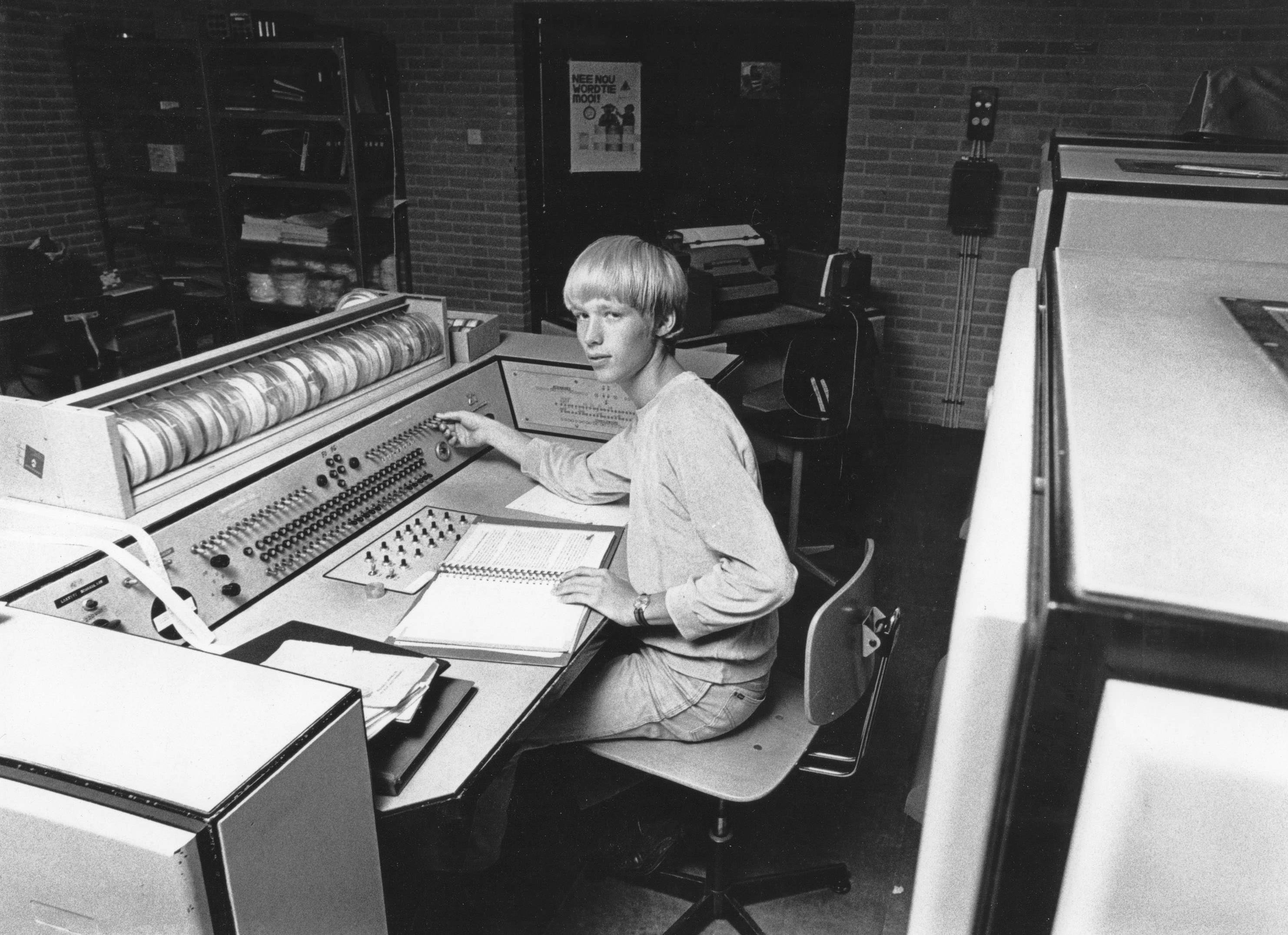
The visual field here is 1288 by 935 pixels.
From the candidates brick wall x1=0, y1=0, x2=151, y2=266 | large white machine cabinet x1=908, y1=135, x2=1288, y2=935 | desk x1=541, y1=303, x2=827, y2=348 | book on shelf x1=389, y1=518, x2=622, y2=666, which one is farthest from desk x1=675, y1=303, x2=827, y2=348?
brick wall x1=0, y1=0, x2=151, y2=266

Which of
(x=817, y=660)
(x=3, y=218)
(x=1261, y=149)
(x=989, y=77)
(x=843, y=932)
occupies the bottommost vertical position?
(x=843, y=932)

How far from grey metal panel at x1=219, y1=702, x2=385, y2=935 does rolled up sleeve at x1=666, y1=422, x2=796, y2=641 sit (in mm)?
693

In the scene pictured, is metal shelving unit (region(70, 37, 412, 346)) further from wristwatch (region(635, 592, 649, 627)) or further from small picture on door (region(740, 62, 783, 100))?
wristwatch (region(635, 592, 649, 627))

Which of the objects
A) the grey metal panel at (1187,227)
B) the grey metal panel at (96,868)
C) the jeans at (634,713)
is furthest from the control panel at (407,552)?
the grey metal panel at (1187,227)

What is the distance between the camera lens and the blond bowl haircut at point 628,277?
1.84m

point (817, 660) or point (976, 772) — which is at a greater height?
point (976, 772)

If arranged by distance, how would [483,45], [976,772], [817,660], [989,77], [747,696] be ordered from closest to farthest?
[976,772]
[817,660]
[747,696]
[989,77]
[483,45]

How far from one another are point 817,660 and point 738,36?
14.9 ft

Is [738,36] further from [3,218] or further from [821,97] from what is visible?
[3,218]

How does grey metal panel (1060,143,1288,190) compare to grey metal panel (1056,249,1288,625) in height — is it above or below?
above

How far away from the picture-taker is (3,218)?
5.36 meters

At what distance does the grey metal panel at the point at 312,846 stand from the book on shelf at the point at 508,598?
495 mm

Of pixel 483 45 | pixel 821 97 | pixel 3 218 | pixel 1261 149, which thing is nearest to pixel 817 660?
pixel 1261 149

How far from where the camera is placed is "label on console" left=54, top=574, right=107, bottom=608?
142cm
